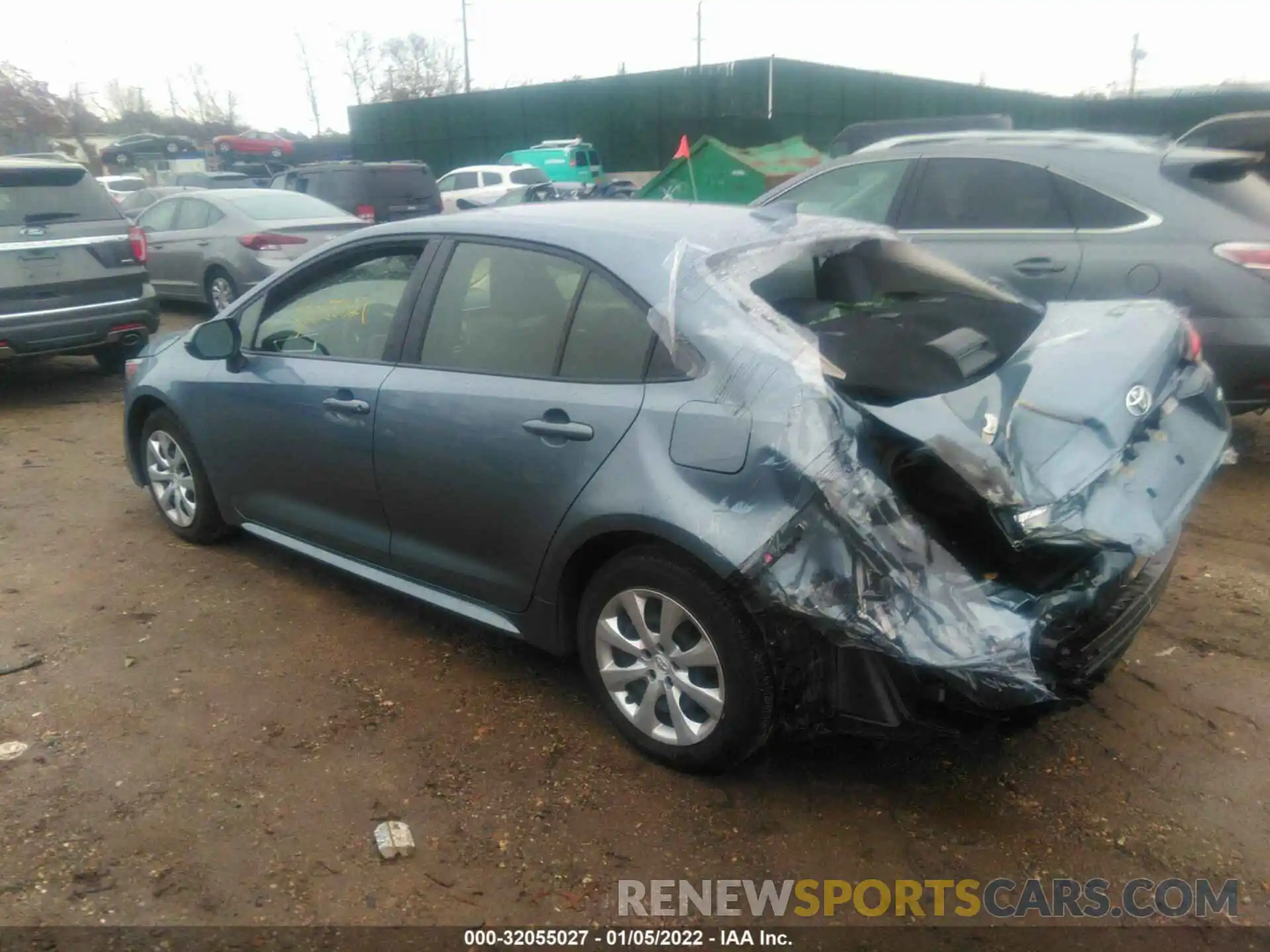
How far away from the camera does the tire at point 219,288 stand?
1046 centimetres

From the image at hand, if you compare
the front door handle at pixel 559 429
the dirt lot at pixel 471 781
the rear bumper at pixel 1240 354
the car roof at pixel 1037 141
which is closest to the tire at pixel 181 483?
the dirt lot at pixel 471 781

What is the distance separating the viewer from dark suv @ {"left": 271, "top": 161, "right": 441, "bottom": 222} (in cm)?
1343

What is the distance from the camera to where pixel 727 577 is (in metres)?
2.67

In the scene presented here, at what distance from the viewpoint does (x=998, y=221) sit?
562cm

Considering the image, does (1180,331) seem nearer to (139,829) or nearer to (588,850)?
(588,850)

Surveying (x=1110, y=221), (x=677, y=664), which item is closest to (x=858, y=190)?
(x=1110, y=221)

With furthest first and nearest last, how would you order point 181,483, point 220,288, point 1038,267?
1. point 220,288
2. point 1038,267
3. point 181,483

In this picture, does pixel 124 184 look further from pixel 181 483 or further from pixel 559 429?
pixel 559 429

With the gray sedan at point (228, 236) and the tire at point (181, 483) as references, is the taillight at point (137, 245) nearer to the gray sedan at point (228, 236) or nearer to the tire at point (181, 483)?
the gray sedan at point (228, 236)

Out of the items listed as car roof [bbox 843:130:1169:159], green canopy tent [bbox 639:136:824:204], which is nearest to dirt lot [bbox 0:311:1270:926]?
car roof [bbox 843:130:1169:159]

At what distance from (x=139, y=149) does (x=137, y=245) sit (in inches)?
1338

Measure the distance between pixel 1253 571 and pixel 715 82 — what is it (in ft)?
95.7

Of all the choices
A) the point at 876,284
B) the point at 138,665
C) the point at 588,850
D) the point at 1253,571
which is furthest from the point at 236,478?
the point at 1253,571

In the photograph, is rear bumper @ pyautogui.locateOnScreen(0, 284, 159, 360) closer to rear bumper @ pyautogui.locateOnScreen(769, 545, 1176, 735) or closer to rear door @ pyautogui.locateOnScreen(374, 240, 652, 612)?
rear door @ pyautogui.locateOnScreen(374, 240, 652, 612)
